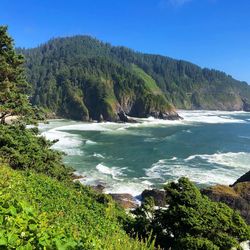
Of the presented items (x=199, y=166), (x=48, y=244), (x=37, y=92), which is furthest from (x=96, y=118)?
(x=48, y=244)

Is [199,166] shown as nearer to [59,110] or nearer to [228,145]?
[228,145]

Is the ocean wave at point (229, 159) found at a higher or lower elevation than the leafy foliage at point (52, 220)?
lower

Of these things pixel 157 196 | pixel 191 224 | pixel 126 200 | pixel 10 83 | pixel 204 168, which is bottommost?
pixel 126 200

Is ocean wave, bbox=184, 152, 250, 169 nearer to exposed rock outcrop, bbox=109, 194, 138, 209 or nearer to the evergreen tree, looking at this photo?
exposed rock outcrop, bbox=109, 194, 138, 209

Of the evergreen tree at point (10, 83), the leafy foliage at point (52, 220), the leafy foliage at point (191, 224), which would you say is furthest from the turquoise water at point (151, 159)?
the leafy foliage at point (191, 224)

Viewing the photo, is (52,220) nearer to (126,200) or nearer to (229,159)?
(126,200)

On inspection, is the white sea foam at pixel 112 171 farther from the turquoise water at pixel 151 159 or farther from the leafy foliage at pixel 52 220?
the leafy foliage at pixel 52 220

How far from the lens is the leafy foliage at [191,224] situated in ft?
48.5

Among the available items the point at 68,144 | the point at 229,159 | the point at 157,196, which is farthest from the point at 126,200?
the point at 68,144

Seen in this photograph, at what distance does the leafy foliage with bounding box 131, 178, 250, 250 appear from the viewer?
48.5 feet

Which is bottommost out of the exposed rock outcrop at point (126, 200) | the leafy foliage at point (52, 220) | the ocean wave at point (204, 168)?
the exposed rock outcrop at point (126, 200)

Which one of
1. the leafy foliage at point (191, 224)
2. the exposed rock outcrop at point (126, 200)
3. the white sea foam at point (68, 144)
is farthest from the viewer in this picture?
the white sea foam at point (68, 144)

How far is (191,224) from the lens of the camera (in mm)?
15117

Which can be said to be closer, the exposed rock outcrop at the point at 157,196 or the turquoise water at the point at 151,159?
the exposed rock outcrop at the point at 157,196
